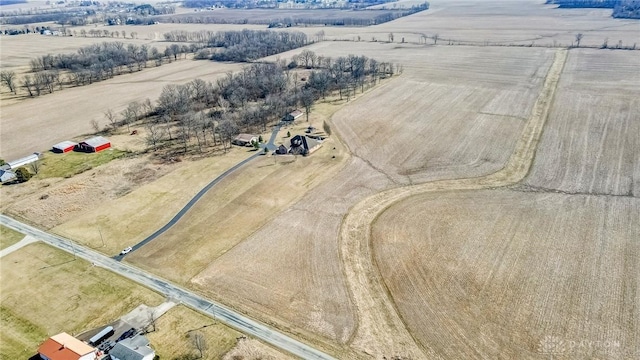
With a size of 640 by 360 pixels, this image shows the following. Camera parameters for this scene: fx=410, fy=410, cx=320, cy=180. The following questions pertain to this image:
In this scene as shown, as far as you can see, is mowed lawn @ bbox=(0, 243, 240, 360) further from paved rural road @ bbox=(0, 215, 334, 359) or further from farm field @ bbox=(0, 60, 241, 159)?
farm field @ bbox=(0, 60, 241, 159)

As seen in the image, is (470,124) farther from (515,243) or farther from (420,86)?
(515,243)

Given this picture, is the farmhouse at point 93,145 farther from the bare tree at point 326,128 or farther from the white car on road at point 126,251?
the bare tree at point 326,128

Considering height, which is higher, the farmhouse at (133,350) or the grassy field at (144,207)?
the grassy field at (144,207)

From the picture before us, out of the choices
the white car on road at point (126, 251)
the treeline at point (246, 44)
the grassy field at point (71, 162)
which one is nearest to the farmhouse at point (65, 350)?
the white car on road at point (126, 251)

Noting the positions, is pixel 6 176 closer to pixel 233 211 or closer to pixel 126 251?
pixel 126 251

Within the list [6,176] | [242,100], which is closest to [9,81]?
[6,176]
